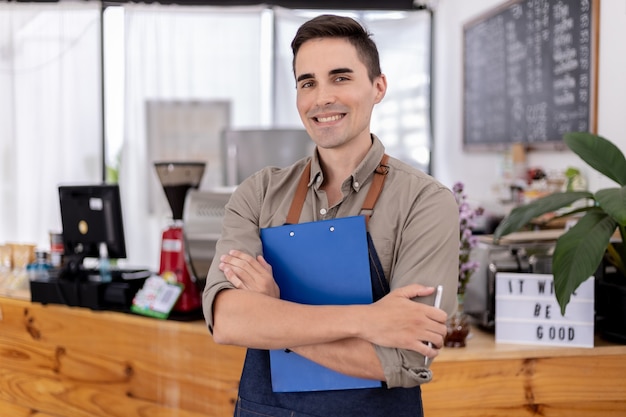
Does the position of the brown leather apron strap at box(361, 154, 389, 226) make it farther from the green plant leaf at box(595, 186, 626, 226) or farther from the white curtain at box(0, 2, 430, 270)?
the white curtain at box(0, 2, 430, 270)

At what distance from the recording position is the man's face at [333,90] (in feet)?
4.21

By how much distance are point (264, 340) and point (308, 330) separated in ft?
0.31

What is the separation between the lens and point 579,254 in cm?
171

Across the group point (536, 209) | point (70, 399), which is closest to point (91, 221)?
point (70, 399)

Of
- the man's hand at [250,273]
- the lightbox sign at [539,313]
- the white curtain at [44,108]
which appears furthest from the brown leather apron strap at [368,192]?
the white curtain at [44,108]

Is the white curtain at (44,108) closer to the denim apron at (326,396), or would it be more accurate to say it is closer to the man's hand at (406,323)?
the denim apron at (326,396)

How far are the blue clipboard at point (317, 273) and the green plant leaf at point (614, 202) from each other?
2.45 feet

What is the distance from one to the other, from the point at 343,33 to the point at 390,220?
0.37 m

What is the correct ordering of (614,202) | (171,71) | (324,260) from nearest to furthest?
(324,260), (614,202), (171,71)

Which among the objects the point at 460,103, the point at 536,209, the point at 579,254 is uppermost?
the point at 460,103

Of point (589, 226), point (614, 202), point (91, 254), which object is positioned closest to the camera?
point (614, 202)

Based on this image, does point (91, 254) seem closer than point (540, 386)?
No

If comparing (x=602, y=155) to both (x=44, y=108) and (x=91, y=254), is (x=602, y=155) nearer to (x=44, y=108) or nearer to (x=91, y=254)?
(x=91, y=254)

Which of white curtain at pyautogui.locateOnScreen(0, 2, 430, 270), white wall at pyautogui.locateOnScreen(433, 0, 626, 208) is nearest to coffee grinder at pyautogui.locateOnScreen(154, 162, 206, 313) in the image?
white wall at pyautogui.locateOnScreen(433, 0, 626, 208)
